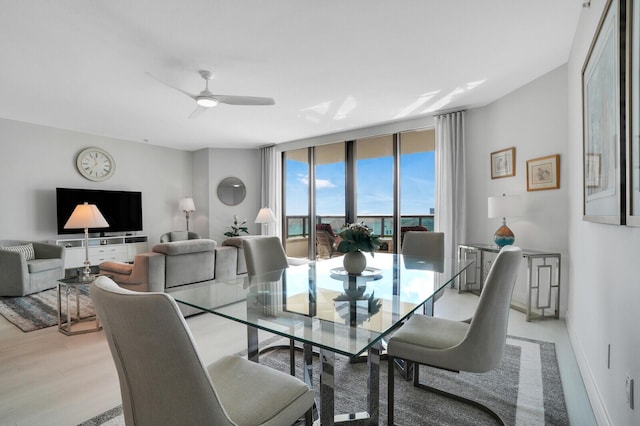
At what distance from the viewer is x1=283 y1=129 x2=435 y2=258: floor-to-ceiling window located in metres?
5.34

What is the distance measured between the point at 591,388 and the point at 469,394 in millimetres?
713

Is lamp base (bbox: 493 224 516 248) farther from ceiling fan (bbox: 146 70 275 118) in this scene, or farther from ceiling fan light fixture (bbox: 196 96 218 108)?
ceiling fan light fixture (bbox: 196 96 218 108)

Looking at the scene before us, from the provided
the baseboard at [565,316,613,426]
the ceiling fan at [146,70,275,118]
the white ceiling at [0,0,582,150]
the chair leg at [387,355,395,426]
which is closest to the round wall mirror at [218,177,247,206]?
the white ceiling at [0,0,582,150]

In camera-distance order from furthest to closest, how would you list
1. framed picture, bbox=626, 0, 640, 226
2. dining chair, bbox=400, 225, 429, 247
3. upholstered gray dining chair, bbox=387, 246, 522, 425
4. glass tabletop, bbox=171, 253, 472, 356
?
dining chair, bbox=400, 225, 429, 247
upholstered gray dining chair, bbox=387, 246, 522, 425
glass tabletop, bbox=171, 253, 472, 356
framed picture, bbox=626, 0, 640, 226

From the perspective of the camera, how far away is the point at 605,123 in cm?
160

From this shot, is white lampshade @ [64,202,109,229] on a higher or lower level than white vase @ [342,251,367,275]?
higher

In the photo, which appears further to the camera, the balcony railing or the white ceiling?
the balcony railing

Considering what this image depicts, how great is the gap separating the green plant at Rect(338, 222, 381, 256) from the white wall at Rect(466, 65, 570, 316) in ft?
8.14

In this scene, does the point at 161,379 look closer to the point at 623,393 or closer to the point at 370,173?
the point at 623,393

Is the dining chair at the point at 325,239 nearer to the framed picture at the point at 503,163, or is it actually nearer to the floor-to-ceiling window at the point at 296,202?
the floor-to-ceiling window at the point at 296,202

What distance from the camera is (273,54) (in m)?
2.92

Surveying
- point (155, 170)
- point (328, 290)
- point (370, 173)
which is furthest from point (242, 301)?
point (155, 170)

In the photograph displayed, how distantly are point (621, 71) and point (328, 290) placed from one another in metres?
1.67

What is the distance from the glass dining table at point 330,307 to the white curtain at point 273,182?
4.47 m
